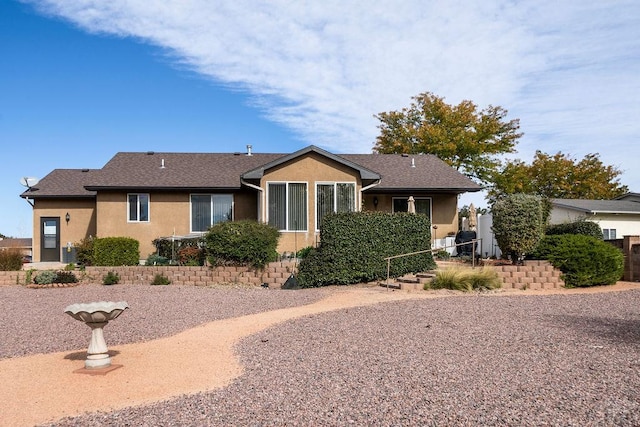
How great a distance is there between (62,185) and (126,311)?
16.1 metres

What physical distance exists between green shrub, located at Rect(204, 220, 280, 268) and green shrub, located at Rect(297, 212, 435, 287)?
4.51ft

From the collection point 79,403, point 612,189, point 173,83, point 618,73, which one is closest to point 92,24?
point 173,83

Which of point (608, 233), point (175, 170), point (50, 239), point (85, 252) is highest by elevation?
point (175, 170)

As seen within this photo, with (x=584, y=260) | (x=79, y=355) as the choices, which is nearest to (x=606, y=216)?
(x=584, y=260)

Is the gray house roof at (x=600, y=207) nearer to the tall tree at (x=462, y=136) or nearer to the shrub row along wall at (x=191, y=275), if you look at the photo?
the tall tree at (x=462, y=136)

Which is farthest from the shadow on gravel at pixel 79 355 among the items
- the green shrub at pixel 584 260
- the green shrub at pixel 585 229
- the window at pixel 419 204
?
the green shrub at pixel 585 229

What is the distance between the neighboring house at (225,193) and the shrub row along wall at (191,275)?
3.46m

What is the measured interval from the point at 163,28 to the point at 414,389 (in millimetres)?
12406

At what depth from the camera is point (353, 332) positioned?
356 inches

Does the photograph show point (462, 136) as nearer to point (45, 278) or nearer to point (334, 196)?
point (334, 196)

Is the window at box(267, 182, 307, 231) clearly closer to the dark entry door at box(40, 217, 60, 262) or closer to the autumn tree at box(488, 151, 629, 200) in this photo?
the dark entry door at box(40, 217, 60, 262)

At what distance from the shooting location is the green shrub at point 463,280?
14984mm

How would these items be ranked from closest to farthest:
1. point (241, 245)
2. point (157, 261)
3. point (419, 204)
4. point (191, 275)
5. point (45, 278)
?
point (241, 245), point (45, 278), point (191, 275), point (157, 261), point (419, 204)

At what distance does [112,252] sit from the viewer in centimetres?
1905
